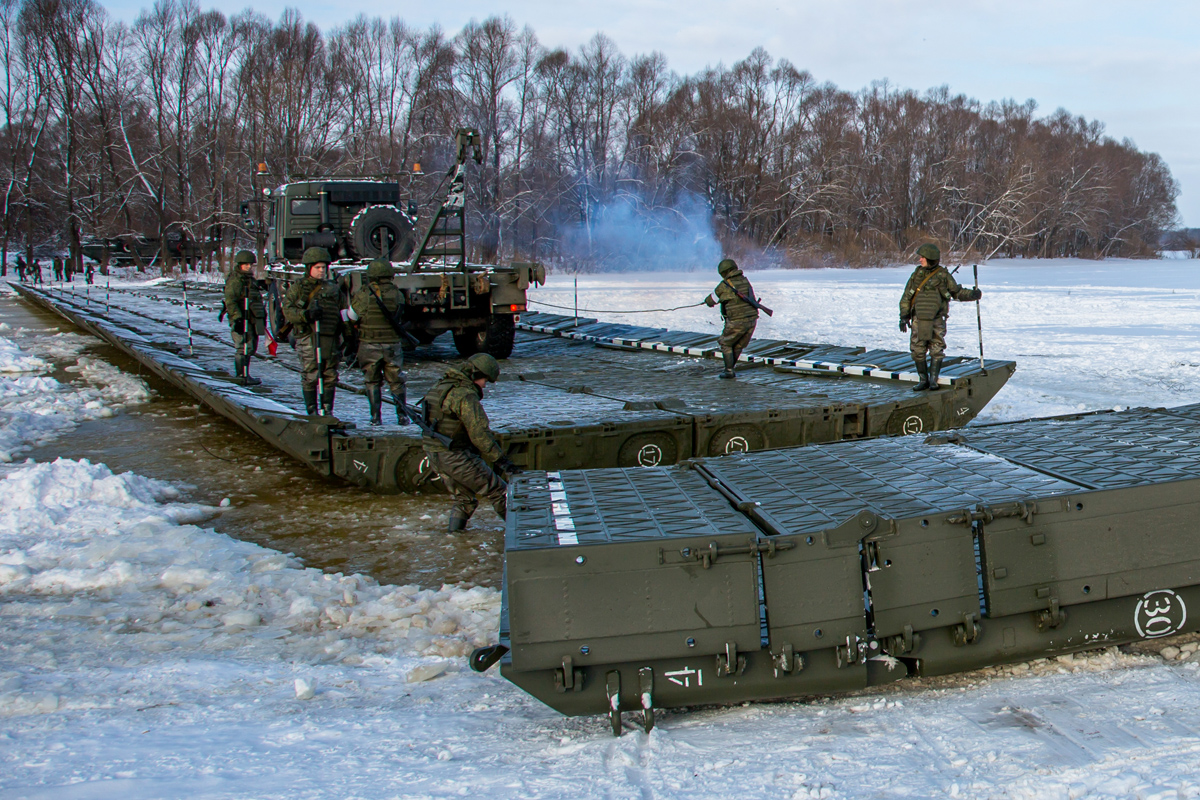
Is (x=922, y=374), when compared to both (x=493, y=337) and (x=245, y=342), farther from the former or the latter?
(x=245, y=342)

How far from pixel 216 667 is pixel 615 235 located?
94.9 feet

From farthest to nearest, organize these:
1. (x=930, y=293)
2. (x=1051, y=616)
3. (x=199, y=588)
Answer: (x=930, y=293)
(x=199, y=588)
(x=1051, y=616)

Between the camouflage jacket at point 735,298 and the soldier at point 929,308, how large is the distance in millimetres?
1475

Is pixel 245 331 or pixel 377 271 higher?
pixel 377 271

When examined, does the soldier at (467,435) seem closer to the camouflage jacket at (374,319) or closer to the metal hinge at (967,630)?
the camouflage jacket at (374,319)

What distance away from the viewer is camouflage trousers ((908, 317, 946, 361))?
8562 millimetres

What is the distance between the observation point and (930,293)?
875 cm

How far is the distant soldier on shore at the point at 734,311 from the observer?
31.5 feet

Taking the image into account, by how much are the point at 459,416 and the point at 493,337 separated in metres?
5.95

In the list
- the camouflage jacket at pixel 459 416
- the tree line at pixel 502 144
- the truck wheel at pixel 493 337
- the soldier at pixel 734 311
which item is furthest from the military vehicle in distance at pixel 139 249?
the camouflage jacket at pixel 459 416

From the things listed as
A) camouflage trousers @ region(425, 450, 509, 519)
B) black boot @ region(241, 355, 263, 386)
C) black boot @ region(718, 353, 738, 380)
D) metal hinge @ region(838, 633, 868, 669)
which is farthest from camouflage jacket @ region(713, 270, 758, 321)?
metal hinge @ region(838, 633, 868, 669)

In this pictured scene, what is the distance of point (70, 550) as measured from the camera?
5.73 metres

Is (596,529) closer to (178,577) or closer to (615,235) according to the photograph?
(178,577)

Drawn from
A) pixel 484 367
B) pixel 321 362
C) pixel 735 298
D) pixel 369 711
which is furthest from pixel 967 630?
pixel 735 298
